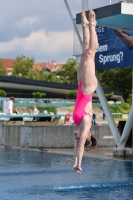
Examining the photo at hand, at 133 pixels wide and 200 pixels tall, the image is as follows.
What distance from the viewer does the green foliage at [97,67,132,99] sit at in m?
106

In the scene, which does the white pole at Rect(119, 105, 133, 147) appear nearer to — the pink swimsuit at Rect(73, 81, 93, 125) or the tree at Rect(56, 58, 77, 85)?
the pink swimsuit at Rect(73, 81, 93, 125)

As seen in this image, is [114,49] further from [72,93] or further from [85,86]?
[72,93]

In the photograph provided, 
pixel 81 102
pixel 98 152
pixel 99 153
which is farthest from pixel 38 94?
pixel 81 102

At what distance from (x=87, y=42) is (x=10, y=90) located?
78334 millimetres

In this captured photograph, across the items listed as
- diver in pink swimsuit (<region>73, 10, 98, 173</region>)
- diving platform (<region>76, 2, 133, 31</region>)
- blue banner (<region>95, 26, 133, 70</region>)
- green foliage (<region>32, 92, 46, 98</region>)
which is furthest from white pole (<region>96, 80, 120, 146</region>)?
green foliage (<region>32, 92, 46, 98</region>)

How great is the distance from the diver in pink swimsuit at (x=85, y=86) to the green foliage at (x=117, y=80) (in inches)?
3851

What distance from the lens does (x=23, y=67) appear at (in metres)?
117

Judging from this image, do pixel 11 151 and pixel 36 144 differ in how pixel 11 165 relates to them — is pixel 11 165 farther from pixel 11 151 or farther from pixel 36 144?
pixel 36 144

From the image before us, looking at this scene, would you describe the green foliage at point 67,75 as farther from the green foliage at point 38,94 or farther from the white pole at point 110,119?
the white pole at point 110,119

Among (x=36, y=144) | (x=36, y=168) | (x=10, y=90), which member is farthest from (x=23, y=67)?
(x=36, y=168)

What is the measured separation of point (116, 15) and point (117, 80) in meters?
94.6

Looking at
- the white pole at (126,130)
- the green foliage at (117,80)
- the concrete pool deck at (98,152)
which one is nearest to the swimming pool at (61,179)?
the concrete pool deck at (98,152)

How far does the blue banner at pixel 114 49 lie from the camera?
695 inches

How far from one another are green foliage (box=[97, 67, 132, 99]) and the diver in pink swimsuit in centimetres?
9780
